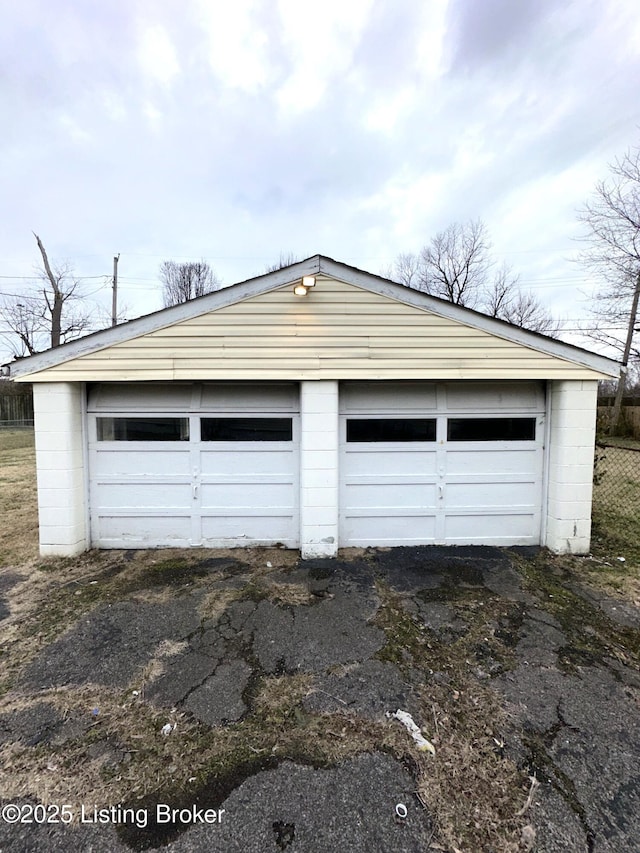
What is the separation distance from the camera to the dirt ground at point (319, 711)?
1708 mm

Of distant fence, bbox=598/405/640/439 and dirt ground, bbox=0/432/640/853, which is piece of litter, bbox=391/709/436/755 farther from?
distant fence, bbox=598/405/640/439

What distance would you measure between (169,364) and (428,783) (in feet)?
13.7

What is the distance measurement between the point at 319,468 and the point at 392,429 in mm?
1042

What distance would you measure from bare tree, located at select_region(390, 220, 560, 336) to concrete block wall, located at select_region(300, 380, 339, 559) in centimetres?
2046

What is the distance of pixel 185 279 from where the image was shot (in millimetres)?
28312

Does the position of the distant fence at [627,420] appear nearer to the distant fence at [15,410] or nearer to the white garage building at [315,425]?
the white garage building at [315,425]

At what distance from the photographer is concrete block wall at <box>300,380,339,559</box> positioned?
450cm

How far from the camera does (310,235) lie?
19156 millimetres

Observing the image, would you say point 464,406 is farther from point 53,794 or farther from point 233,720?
point 53,794

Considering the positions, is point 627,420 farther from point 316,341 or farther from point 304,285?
point 304,285

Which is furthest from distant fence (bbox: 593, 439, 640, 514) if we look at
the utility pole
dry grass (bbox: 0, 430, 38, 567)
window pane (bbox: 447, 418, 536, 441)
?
the utility pole

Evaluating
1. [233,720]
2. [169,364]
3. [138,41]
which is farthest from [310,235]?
[233,720]

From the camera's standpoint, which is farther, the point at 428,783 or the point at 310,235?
the point at 310,235

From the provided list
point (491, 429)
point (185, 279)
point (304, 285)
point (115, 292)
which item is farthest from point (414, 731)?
point (185, 279)
